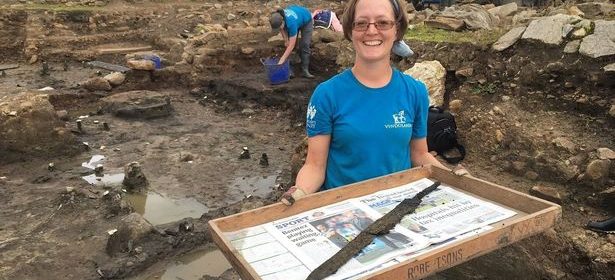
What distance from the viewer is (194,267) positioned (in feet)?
15.3

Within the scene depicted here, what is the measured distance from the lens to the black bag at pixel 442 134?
5.52 m

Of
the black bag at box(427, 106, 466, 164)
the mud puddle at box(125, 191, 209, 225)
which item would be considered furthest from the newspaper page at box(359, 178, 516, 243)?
the mud puddle at box(125, 191, 209, 225)

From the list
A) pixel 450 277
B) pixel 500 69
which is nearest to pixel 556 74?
pixel 500 69

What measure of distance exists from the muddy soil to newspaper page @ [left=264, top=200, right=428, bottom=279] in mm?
2562

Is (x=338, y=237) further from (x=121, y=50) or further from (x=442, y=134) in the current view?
(x=121, y=50)

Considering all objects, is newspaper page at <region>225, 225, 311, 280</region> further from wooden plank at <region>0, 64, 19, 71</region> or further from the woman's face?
wooden plank at <region>0, 64, 19, 71</region>

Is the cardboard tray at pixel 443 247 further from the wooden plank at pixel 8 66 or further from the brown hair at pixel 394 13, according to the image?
the wooden plank at pixel 8 66

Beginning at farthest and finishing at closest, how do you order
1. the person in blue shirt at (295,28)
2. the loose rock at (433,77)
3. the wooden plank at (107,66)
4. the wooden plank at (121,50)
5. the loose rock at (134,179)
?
the wooden plank at (121,50), the wooden plank at (107,66), the person in blue shirt at (295,28), the loose rock at (433,77), the loose rock at (134,179)

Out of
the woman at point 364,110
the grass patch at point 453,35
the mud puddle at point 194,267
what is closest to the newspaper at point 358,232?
the woman at point 364,110

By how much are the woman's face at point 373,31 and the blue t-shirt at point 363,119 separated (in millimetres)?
143

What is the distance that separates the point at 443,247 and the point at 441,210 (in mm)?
Result: 355

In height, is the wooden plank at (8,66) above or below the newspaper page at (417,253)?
below

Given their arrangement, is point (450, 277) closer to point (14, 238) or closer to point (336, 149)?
point (336, 149)

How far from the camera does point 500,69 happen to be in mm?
6301
